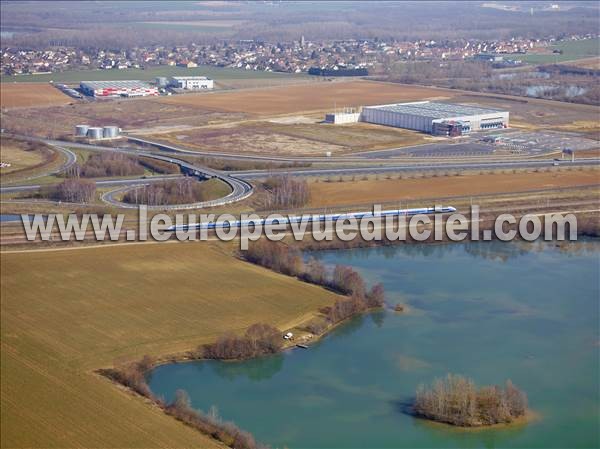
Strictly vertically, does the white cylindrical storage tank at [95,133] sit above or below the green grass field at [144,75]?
below

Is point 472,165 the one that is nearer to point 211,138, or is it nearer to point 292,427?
point 211,138

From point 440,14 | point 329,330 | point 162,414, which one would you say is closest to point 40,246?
point 329,330

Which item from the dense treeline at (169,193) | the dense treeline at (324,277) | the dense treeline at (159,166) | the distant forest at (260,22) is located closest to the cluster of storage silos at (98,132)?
the dense treeline at (159,166)

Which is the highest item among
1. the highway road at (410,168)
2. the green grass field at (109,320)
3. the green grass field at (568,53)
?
the green grass field at (568,53)

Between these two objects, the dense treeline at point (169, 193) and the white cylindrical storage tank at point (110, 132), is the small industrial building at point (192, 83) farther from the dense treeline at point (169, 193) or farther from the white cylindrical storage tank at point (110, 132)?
the dense treeline at point (169, 193)

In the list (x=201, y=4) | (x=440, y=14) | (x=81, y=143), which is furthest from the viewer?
(x=201, y=4)

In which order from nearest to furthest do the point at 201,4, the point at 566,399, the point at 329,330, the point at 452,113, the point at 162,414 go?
the point at 162,414, the point at 566,399, the point at 329,330, the point at 452,113, the point at 201,4
